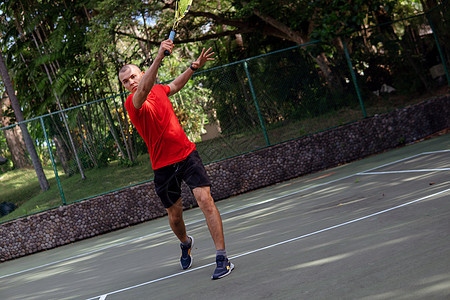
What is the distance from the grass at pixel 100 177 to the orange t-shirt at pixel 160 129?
5785mm

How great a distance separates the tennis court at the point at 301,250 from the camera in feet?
11.2

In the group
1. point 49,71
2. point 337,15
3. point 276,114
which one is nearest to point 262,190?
point 276,114

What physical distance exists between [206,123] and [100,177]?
99.2 inches

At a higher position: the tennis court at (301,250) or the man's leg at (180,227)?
the man's leg at (180,227)

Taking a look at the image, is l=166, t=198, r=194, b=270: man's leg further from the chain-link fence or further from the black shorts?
the chain-link fence

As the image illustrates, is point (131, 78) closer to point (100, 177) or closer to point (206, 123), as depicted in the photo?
point (206, 123)

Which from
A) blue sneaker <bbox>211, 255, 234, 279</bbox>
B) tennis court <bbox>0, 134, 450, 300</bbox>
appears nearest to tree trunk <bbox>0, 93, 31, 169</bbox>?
tennis court <bbox>0, 134, 450, 300</bbox>

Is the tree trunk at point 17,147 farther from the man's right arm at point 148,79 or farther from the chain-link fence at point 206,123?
the man's right arm at point 148,79

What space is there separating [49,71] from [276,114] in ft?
27.0

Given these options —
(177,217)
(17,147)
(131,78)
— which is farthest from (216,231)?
(17,147)

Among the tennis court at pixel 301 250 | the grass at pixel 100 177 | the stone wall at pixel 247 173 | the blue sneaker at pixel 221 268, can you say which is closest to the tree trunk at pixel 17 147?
the grass at pixel 100 177

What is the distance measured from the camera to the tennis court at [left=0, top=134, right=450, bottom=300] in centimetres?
342

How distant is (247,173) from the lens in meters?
10.5

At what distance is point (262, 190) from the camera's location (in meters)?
10.2
